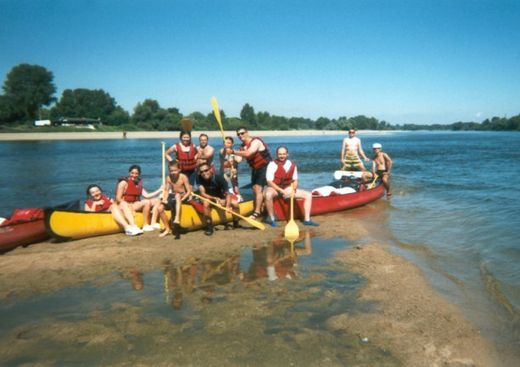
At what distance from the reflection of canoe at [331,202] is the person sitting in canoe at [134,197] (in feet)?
7.89

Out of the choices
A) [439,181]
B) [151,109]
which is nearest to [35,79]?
[151,109]

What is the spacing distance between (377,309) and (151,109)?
80451 millimetres

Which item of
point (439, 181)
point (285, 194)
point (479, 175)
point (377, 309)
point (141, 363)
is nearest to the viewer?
point (141, 363)

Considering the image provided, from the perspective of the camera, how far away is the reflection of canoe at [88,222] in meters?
6.30

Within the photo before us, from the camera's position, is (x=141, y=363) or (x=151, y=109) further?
(x=151, y=109)

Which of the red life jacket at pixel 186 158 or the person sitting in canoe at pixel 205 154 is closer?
the person sitting in canoe at pixel 205 154

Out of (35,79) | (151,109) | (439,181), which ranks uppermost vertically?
(35,79)

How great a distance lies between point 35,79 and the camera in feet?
266

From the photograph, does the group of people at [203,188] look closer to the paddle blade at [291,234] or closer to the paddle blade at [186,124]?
the paddle blade at [186,124]

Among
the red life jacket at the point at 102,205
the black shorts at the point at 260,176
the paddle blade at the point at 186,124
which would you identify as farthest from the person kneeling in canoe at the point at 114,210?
the black shorts at the point at 260,176

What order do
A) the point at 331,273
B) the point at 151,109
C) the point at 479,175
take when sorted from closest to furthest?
1. the point at 331,273
2. the point at 479,175
3. the point at 151,109

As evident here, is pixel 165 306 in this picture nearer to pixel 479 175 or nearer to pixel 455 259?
pixel 455 259

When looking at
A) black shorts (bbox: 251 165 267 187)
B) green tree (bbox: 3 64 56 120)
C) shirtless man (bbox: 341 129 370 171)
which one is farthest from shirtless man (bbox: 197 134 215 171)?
green tree (bbox: 3 64 56 120)

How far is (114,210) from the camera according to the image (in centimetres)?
678
